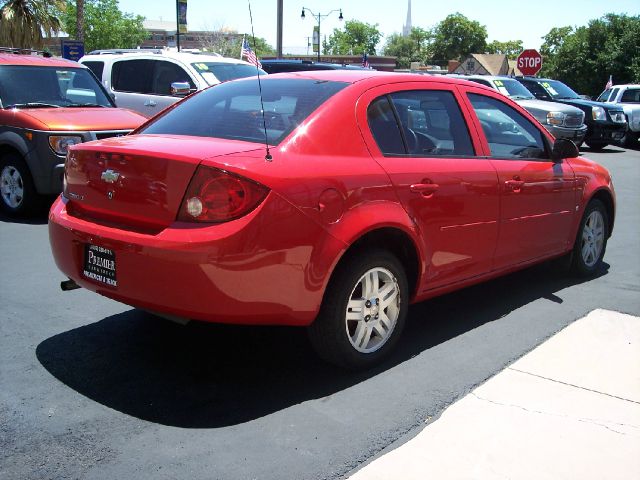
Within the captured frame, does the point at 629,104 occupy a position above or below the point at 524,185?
above

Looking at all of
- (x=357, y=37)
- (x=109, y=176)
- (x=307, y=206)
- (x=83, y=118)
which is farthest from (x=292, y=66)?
(x=357, y=37)

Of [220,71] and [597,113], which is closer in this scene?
[220,71]

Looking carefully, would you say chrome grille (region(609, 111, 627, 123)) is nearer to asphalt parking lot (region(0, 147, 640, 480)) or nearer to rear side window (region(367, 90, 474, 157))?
asphalt parking lot (region(0, 147, 640, 480))

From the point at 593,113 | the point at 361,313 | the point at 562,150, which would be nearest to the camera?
the point at 361,313

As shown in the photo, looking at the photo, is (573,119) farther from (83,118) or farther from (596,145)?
(83,118)

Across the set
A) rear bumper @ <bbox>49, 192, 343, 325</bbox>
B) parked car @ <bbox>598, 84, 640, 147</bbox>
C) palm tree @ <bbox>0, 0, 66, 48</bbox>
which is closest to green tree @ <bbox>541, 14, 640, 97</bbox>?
parked car @ <bbox>598, 84, 640, 147</bbox>

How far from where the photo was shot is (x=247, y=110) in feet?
13.8

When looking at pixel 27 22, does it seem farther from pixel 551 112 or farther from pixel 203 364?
pixel 203 364

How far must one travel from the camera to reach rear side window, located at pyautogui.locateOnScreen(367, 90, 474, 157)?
4.22 m

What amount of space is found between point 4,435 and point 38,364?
32.3 inches

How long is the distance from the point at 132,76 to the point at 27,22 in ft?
69.7

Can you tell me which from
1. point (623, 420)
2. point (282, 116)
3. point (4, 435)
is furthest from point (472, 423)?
point (4, 435)

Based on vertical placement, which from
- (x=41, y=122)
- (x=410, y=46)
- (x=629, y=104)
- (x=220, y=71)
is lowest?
(x=41, y=122)

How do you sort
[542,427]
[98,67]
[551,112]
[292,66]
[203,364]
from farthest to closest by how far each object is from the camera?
[551,112] < [292,66] < [98,67] < [203,364] < [542,427]
